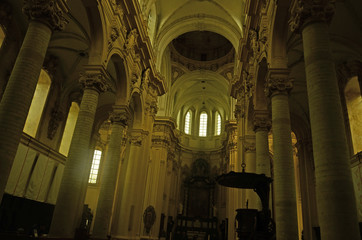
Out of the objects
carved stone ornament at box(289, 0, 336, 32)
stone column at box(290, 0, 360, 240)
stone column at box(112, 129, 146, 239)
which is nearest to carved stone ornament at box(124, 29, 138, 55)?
stone column at box(112, 129, 146, 239)

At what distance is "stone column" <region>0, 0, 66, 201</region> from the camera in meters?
5.80

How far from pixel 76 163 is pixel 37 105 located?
8361 mm

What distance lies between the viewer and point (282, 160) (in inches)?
328

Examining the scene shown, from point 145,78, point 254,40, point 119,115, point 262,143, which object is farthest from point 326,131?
point 145,78

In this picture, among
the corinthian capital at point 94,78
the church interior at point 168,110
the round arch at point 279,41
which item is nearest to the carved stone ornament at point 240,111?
the church interior at point 168,110

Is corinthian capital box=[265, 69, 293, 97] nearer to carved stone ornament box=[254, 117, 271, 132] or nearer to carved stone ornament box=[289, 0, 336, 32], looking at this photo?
carved stone ornament box=[254, 117, 271, 132]

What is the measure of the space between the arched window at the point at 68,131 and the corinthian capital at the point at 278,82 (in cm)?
1397

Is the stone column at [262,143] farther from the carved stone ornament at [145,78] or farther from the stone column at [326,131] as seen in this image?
the carved stone ornament at [145,78]

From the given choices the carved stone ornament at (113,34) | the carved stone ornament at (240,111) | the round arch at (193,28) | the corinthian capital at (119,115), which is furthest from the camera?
the round arch at (193,28)

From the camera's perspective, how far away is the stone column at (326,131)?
16.0ft

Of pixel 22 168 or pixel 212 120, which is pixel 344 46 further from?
pixel 212 120

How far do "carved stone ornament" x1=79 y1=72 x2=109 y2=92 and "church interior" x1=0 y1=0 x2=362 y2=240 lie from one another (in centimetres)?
5

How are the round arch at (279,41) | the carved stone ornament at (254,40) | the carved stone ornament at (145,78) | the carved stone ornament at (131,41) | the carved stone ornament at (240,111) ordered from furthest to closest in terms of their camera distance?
the carved stone ornament at (145,78), the carved stone ornament at (240,111), the carved stone ornament at (131,41), the carved stone ornament at (254,40), the round arch at (279,41)

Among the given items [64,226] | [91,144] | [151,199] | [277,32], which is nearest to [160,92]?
[91,144]
